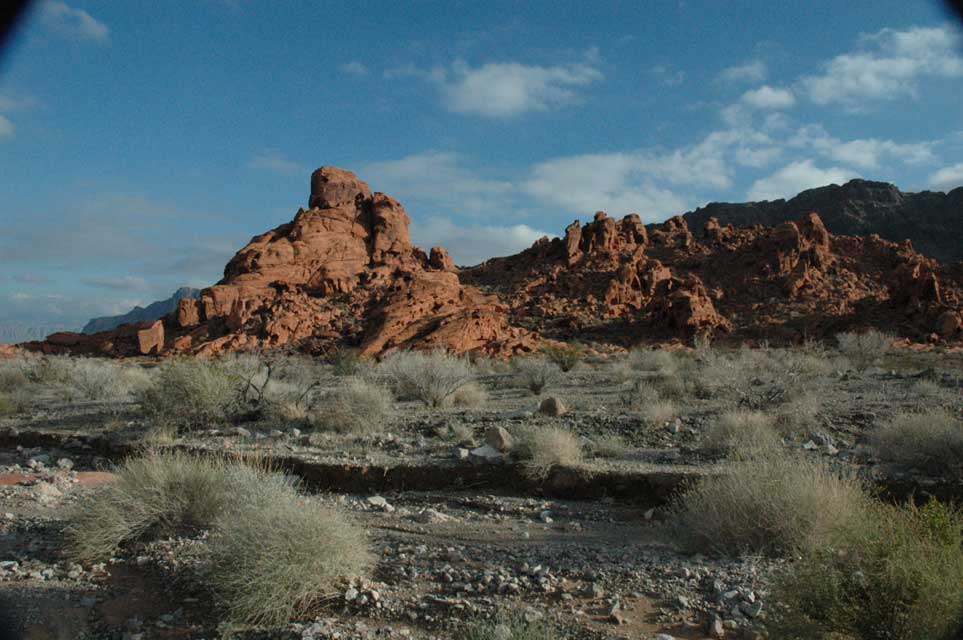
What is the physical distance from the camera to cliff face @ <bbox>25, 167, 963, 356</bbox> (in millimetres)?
40750

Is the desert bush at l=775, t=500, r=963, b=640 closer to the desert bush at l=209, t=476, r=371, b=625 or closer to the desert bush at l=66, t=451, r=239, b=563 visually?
the desert bush at l=209, t=476, r=371, b=625

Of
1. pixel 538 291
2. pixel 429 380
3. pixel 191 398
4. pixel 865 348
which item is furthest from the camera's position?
pixel 538 291

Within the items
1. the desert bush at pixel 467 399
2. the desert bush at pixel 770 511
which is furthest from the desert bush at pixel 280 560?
the desert bush at pixel 467 399

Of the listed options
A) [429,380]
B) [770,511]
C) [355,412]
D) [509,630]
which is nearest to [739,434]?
[770,511]

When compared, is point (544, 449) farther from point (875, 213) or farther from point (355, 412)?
point (875, 213)

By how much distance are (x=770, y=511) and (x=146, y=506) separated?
597 centimetres

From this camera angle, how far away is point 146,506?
6441 mm

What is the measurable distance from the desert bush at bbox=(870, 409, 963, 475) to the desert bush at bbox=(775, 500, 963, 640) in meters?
5.06

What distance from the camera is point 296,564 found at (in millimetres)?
4617

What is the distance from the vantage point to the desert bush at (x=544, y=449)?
873 centimetres

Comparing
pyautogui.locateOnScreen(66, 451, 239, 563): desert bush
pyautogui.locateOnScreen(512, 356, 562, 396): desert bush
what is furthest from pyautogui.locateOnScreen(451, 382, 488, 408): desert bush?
pyautogui.locateOnScreen(66, 451, 239, 563): desert bush

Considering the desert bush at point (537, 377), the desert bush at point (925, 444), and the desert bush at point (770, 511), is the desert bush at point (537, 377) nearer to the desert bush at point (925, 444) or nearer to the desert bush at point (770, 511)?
the desert bush at point (925, 444)

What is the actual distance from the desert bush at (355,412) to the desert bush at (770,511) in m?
7.36

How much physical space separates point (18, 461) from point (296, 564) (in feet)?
31.1
